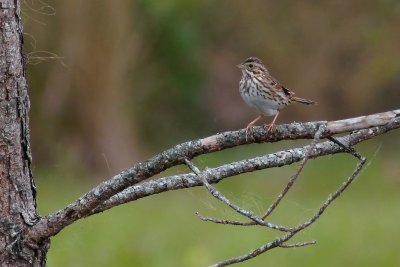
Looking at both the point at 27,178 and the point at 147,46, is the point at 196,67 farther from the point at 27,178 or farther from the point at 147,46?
the point at 27,178

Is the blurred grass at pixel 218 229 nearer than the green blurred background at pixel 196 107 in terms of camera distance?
Yes

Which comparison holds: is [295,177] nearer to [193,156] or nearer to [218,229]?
[193,156]

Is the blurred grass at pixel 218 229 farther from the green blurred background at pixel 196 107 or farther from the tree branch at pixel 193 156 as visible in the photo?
Result: the tree branch at pixel 193 156

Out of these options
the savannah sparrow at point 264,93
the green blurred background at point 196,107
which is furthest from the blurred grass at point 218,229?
the savannah sparrow at point 264,93

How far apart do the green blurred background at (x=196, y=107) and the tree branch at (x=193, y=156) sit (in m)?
4.55

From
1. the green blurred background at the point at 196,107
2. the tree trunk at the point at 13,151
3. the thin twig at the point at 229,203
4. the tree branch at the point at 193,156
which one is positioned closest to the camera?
the thin twig at the point at 229,203

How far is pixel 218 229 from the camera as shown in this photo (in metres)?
11.2

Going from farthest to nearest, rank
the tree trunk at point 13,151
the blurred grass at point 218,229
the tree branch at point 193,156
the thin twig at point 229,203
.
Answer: the blurred grass at point 218,229, the tree trunk at point 13,151, the tree branch at point 193,156, the thin twig at point 229,203

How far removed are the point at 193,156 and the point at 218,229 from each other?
818cm

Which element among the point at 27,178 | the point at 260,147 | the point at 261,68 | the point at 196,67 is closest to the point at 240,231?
the point at 261,68

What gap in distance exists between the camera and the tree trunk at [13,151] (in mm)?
3236

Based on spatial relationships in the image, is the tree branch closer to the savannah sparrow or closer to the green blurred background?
the savannah sparrow

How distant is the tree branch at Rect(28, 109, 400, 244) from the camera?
306 centimetres

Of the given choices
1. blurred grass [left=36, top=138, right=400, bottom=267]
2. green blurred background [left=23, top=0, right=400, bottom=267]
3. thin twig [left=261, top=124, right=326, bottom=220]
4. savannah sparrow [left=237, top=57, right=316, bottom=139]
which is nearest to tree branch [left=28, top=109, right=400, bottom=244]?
thin twig [left=261, top=124, right=326, bottom=220]
